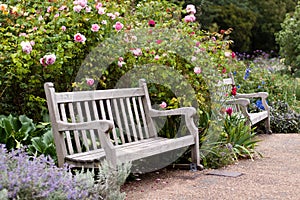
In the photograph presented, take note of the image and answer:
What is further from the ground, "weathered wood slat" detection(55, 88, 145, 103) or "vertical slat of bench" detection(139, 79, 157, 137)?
"weathered wood slat" detection(55, 88, 145, 103)

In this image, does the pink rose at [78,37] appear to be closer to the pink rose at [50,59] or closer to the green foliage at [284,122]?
the pink rose at [50,59]

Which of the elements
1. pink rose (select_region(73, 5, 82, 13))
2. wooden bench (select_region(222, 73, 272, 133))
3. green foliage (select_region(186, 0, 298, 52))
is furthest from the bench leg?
green foliage (select_region(186, 0, 298, 52))

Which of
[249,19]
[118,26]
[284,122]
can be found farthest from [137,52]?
[249,19]

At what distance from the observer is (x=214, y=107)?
5176 millimetres

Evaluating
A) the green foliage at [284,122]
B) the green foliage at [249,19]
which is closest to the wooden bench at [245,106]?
the green foliage at [284,122]

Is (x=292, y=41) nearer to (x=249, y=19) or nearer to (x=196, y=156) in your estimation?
(x=249, y=19)

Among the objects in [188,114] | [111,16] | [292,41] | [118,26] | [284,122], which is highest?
[111,16]

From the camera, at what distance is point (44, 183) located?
2.55 m

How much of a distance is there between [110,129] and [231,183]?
4.51 ft

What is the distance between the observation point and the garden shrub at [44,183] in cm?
246

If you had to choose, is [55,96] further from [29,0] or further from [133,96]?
[29,0]

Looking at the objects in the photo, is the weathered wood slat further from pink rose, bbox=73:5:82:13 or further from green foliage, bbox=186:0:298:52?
green foliage, bbox=186:0:298:52

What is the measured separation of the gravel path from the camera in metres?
3.80

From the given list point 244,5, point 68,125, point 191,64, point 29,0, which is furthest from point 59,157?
point 244,5
